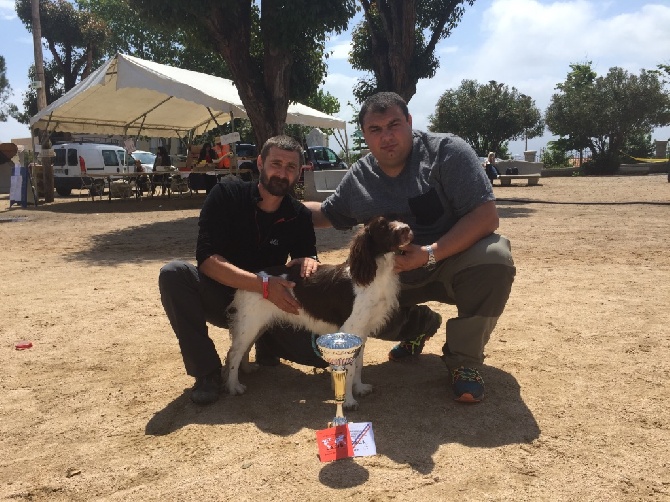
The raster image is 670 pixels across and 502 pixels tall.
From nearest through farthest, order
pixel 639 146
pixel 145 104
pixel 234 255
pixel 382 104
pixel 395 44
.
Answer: pixel 382 104
pixel 234 255
pixel 395 44
pixel 145 104
pixel 639 146

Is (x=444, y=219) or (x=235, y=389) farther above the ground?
(x=444, y=219)

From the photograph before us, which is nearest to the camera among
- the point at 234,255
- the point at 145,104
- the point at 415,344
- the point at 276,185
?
the point at 276,185

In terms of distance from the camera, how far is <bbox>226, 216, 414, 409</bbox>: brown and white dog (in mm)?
2920

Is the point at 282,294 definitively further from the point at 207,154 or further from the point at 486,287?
the point at 207,154

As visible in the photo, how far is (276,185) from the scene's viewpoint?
10.8ft

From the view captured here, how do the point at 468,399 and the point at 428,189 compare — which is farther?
the point at 428,189

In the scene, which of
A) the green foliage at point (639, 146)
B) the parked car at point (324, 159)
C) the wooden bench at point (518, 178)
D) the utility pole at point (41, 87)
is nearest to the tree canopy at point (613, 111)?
the green foliage at point (639, 146)

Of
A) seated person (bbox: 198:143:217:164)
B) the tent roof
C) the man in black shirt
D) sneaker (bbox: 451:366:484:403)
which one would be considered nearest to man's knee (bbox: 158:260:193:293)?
the man in black shirt

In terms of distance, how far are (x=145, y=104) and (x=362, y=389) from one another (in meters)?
18.2

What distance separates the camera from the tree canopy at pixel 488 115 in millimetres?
43562

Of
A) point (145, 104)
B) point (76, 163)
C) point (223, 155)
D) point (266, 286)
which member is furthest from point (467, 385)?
point (76, 163)

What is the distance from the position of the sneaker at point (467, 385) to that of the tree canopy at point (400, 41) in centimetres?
1414

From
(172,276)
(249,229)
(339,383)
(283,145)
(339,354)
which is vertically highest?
(283,145)

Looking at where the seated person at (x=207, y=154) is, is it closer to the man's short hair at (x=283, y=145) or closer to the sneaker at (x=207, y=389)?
the man's short hair at (x=283, y=145)
